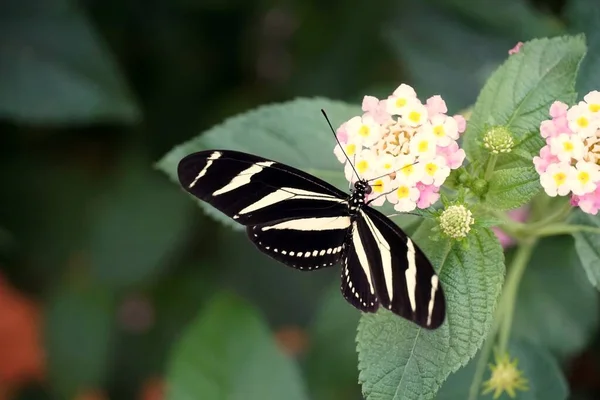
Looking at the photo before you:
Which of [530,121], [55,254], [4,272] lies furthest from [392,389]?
[4,272]

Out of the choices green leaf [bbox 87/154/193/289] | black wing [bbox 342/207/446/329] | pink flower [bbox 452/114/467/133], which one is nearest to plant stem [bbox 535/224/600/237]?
pink flower [bbox 452/114/467/133]

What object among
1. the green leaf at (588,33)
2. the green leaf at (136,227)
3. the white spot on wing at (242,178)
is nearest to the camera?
the white spot on wing at (242,178)

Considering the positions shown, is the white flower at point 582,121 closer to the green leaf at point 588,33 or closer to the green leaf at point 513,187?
the green leaf at point 513,187

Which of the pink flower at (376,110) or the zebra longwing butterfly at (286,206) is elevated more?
the pink flower at (376,110)

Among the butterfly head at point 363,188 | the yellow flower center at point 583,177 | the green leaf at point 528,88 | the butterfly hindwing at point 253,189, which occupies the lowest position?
the butterfly hindwing at point 253,189

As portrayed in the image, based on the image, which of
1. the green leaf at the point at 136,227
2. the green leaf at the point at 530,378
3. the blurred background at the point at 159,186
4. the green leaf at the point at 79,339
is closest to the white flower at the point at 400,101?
the green leaf at the point at 530,378

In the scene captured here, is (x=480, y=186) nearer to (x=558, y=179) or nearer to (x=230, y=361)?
(x=558, y=179)

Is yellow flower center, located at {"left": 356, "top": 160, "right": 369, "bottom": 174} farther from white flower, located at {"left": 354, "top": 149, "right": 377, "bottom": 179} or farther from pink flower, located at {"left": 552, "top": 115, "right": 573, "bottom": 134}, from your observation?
pink flower, located at {"left": 552, "top": 115, "right": 573, "bottom": 134}
